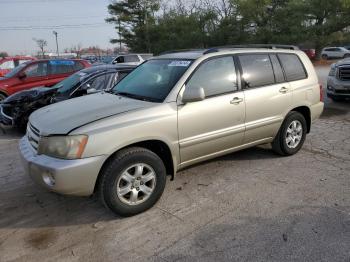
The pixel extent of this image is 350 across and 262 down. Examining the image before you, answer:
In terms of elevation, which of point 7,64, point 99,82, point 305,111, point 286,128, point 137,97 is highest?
point 7,64

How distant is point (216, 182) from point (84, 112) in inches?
74.8

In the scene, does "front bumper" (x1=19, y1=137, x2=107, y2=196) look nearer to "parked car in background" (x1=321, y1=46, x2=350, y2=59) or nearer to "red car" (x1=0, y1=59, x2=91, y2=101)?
"red car" (x1=0, y1=59, x2=91, y2=101)

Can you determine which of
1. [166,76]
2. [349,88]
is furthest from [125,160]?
[349,88]

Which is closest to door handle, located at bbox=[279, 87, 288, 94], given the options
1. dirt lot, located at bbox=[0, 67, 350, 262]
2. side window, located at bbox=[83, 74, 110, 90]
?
dirt lot, located at bbox=[0, 67, 350, 262]

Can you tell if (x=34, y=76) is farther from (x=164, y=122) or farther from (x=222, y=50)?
(x=164, y=122)

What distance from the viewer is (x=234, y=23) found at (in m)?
34.0

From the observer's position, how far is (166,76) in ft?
14.2

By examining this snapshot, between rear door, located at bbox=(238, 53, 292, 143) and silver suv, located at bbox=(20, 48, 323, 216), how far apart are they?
0.05 feet

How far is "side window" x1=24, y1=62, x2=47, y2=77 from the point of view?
10.3 m

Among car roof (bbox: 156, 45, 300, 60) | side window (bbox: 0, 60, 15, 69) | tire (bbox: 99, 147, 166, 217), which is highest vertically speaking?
side window (bbox: 0, 60, 15, 69)

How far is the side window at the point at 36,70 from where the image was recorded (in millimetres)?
10273

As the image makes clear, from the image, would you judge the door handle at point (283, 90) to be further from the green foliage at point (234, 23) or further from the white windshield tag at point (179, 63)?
the green foliage at point (234, 23)

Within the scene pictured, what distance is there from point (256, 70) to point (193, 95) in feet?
4.45

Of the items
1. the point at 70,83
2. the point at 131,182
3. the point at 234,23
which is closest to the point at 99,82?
the point at 70,83
